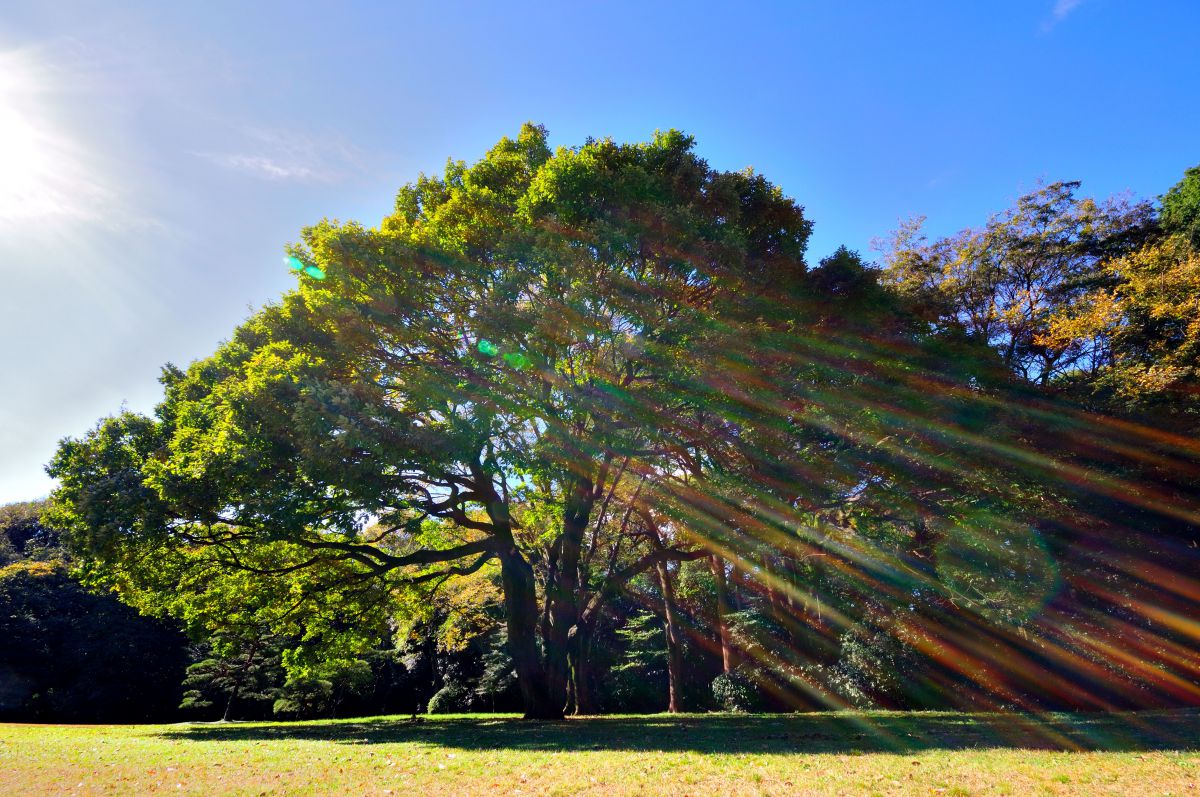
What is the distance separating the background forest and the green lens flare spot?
0.13m

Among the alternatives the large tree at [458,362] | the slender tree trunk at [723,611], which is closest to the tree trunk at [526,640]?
the large tree at [458,362]

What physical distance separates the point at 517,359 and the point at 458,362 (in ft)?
5.59

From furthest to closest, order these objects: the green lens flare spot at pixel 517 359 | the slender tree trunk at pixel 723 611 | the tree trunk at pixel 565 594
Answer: the slender tree trunk at pixel 723 611 → the tree trunk at pixel 565 594 → the green lens flare spot at pixel 517 359

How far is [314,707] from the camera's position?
36.7m

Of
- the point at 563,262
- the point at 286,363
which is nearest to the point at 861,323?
the point at 563,262

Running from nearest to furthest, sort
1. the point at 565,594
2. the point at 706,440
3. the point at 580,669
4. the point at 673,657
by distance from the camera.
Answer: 1. the point at 706,440
2. the point at 565,594
3. the point at 580,669
4. the point at 673,657

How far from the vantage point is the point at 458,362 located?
14.2m

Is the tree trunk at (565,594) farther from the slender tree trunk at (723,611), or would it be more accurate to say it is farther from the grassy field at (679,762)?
the slender tree trunk at (723,611)

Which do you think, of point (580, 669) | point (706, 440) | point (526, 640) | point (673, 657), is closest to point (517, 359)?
point (706, 440)

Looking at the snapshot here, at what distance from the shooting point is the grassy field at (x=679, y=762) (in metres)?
6.73

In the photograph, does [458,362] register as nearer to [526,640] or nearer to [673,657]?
[526,640]

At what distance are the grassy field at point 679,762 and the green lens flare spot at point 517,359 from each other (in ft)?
25.0

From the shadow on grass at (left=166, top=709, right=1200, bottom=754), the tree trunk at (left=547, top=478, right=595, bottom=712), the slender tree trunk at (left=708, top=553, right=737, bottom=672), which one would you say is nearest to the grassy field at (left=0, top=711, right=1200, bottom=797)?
the shadow on grass at (left=166, top=709, right=1200, bottom=754)

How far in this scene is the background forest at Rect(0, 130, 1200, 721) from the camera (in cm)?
1255
